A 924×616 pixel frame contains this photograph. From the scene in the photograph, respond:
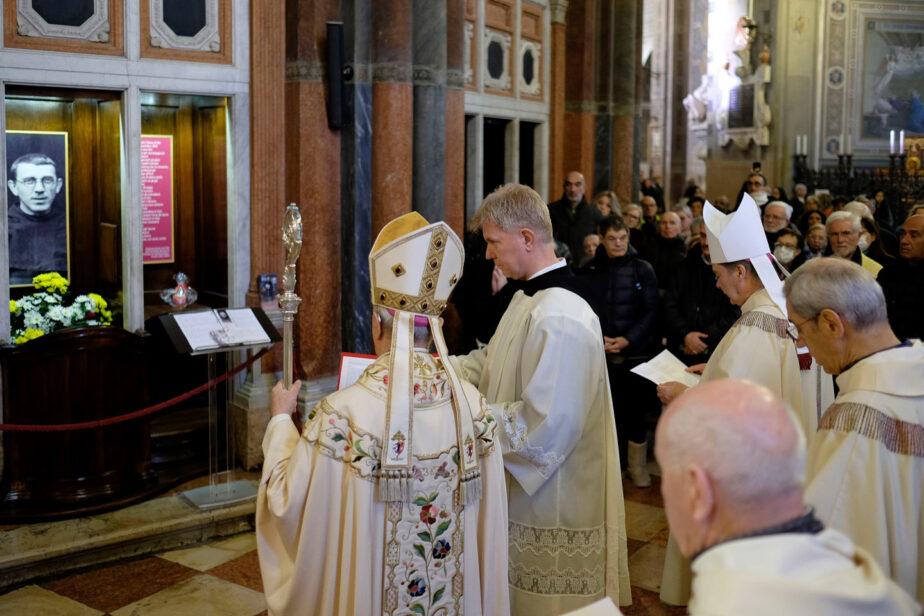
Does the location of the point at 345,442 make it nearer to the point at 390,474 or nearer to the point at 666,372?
the point at 390,474

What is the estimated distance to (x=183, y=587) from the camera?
4.66 meters

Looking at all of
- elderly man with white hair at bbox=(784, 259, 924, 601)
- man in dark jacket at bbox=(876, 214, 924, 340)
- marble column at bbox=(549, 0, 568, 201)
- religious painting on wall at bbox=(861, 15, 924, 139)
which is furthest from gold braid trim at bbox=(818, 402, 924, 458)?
religious painting on wall at bbox=(861, 15, 924, 139)

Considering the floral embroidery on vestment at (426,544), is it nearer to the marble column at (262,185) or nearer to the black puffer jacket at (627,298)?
the marble column at (262,185)

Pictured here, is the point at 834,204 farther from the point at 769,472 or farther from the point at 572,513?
the point at 769,472

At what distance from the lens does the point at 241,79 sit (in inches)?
242

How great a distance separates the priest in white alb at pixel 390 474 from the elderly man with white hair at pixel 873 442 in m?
0.98

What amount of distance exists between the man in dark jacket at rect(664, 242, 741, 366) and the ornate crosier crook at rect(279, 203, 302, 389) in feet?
12.1

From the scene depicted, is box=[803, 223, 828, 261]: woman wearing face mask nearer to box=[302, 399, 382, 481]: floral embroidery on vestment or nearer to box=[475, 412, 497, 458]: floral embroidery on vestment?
box=[475, 412, 497, 458]: floral embroidery on vestment

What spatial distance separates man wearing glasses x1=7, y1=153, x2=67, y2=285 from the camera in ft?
19.1

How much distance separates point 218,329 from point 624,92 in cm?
568

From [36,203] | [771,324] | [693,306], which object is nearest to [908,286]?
[693,306]

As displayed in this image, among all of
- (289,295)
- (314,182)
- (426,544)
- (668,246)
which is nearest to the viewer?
Result: (426,544)

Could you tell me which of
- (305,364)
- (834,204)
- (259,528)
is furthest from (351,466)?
(834,204)

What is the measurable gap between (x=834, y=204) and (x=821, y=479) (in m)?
11.0
